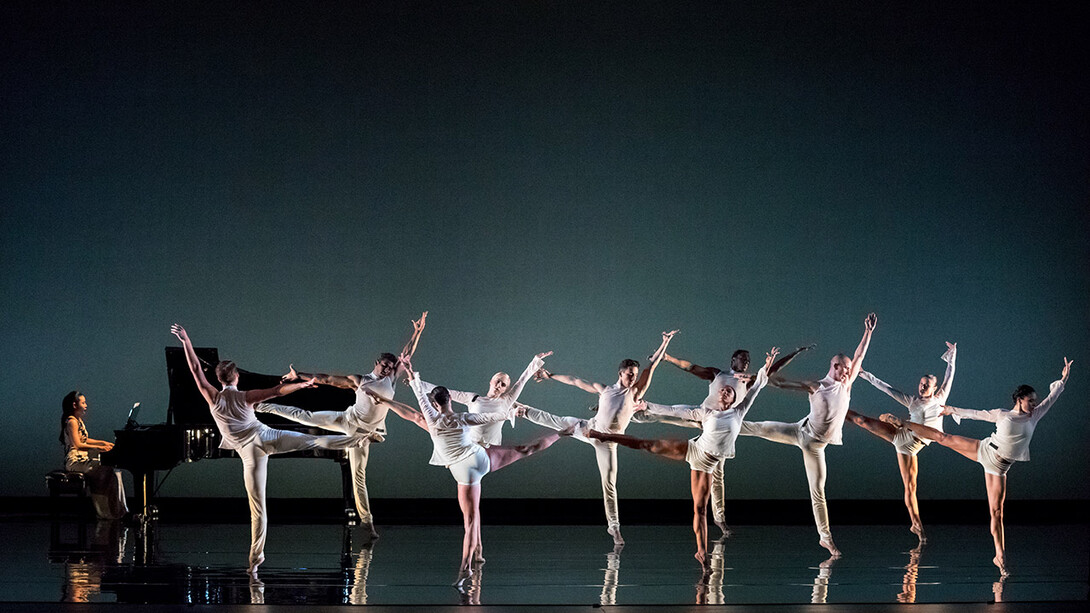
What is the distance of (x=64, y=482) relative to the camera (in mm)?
8758

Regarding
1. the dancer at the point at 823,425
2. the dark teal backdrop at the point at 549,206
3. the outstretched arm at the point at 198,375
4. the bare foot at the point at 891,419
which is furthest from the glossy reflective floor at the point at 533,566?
the dark teal backdrop at the point at 549,206

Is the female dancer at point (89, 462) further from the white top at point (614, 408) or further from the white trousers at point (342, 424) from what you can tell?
the white top at point (614, 408)

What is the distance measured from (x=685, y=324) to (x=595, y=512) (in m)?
1.96

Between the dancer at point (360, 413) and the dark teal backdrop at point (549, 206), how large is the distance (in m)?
1.91

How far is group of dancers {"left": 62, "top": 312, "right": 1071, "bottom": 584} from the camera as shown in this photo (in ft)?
20.7

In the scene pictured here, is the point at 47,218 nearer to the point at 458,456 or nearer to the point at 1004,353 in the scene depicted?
the point at 458,456

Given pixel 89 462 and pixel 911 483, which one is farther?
pixel 89 462

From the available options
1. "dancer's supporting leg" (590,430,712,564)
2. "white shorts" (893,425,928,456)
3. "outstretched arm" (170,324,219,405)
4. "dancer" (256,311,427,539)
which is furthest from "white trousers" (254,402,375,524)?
"white shorts" (893,425,928,456)

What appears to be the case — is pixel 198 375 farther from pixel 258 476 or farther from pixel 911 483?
pixel 911 483

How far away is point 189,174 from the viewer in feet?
33.3

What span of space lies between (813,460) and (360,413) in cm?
326

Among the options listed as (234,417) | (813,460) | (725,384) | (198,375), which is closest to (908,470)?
(813,460)

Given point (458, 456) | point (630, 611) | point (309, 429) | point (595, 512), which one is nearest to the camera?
point (630, 611)

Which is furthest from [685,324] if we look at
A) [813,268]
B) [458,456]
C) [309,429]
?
[458,456]
